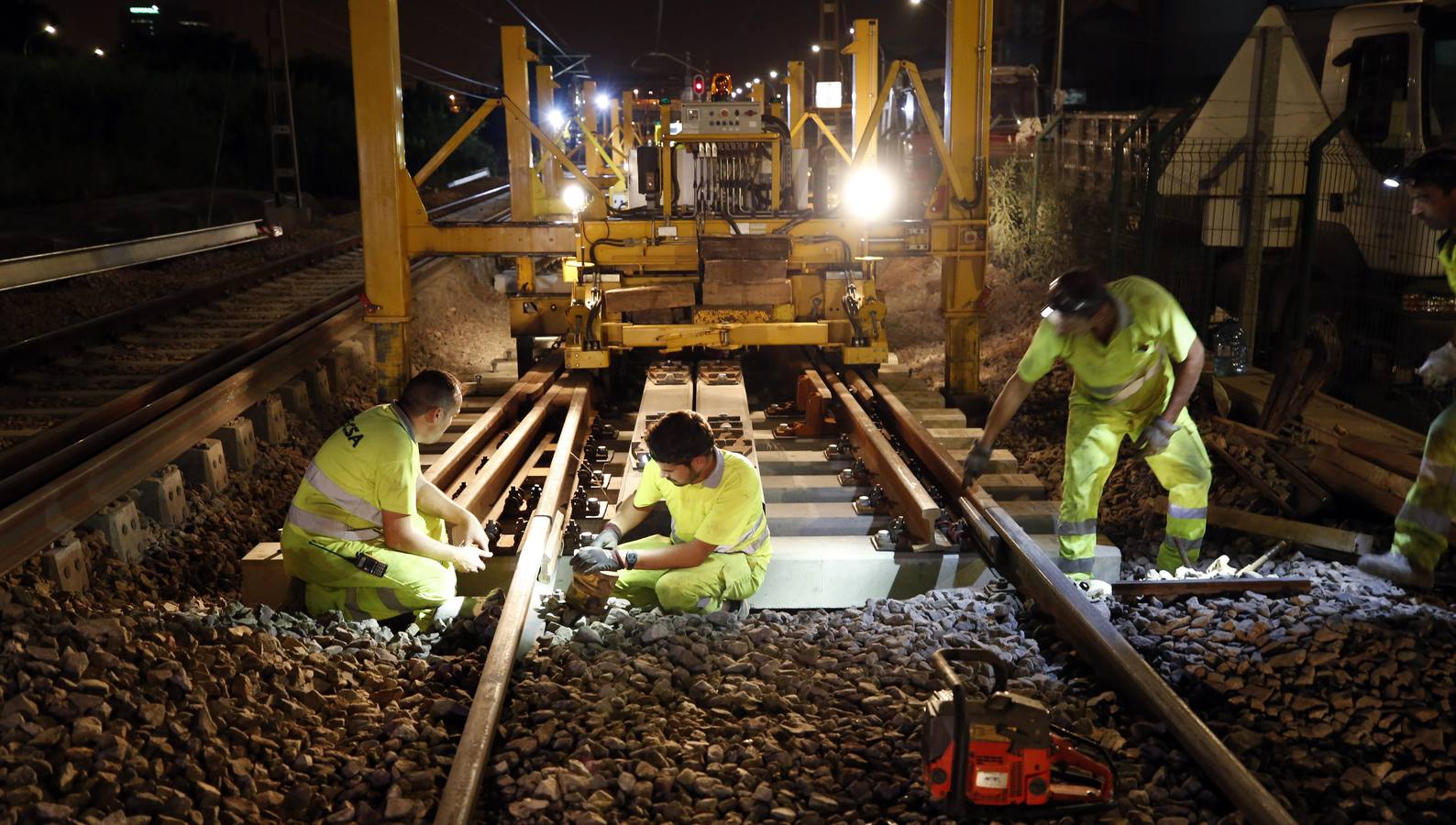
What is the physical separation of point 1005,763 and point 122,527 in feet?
15.5

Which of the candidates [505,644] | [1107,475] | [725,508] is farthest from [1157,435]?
[505,644]

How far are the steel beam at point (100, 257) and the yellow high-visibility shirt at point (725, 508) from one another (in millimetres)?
4130

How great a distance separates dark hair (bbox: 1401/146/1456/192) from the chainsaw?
3.22m

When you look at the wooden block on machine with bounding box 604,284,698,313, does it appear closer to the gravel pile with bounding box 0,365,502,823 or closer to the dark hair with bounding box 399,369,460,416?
the dark hair with bounding box 399,369,460,416

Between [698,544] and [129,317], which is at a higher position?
[129,317]

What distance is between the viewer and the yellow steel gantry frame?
8969 mm

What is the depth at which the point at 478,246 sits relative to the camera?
380 inches

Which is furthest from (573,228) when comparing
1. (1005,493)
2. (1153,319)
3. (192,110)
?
(192,110)

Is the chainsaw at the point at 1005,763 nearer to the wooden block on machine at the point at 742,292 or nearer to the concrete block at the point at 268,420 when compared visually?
the wooden block on machine at the point at 742,292

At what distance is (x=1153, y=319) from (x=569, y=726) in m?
3.23

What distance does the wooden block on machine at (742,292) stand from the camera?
9133mm

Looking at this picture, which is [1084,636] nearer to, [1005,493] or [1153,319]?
[1153,319]

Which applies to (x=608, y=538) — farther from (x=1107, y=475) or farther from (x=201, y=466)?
(x=201, y=466)

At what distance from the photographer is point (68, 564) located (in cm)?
550
